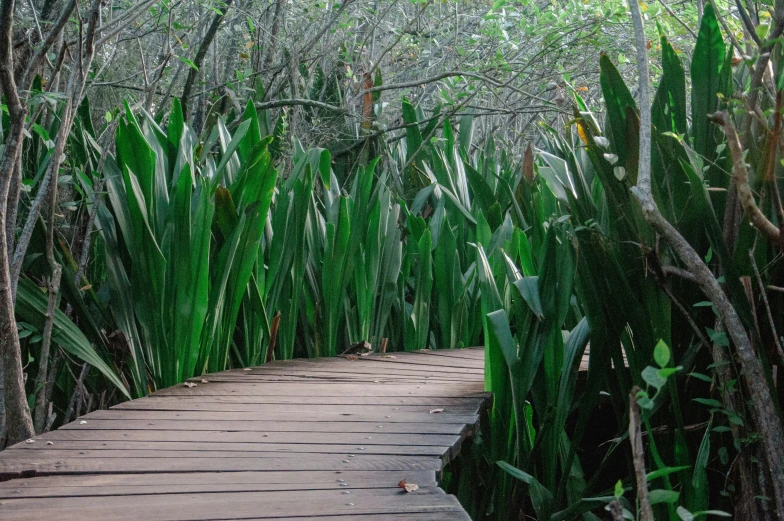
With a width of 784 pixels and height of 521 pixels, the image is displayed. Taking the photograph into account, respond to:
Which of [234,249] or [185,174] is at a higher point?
[185,174]

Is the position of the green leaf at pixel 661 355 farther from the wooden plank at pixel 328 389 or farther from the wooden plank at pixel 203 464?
the wooden plank at pixel 328 389

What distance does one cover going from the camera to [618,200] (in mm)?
1788

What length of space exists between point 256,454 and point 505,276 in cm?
109

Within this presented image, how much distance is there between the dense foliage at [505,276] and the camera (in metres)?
1.55

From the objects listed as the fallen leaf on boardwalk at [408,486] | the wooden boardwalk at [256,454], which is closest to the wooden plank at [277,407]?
the wooden boardwalk at [256,454]

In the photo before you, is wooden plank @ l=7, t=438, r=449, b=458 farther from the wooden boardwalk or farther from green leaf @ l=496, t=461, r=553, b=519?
green leaf @ l=496, t=461, r=553, b=519

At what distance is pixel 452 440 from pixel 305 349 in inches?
52.5

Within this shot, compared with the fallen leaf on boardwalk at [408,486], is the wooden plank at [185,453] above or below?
above

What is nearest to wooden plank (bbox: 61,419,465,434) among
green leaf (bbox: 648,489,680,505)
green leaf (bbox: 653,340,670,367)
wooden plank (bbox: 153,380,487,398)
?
wooden plank (bbox: 153,380,487,398)

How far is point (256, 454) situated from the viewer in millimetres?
1672

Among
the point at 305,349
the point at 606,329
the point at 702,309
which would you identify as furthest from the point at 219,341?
the point at 702,309

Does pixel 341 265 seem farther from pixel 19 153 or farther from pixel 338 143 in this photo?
pixel 338 143

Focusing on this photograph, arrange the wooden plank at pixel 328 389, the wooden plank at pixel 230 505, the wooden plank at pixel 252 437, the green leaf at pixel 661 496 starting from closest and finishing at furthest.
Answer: the green leaf at pixel 661 496
the wooden plank at pixel 230 505
the wooden plank at pixel 252 437
the wooden plank at pixel 328 389

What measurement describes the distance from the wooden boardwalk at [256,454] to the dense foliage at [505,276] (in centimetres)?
20
